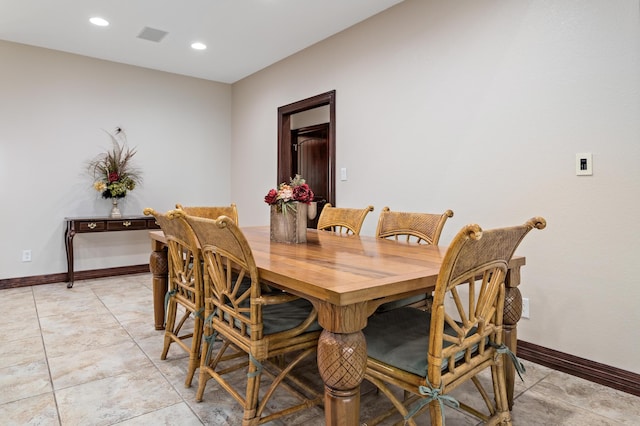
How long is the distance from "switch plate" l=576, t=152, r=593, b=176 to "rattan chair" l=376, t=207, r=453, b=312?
76cm

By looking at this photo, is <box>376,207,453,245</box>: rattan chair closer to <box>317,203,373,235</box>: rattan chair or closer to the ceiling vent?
<box>317,203,373,235</box>: rattan chair

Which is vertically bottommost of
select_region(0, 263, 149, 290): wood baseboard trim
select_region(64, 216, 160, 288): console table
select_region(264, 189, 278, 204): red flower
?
select_region(0, 263, 149, 290): wood baseboard trim

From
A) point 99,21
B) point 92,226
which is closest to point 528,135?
point 99,21

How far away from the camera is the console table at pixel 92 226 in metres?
Result: 4.12

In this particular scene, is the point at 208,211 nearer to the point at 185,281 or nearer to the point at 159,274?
the point at 159,274

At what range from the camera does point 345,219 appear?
289 centimetres

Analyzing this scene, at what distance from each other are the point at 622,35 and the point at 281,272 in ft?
7.18

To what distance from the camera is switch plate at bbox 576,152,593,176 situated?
2162 millimetres

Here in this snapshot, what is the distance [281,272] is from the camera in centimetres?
139

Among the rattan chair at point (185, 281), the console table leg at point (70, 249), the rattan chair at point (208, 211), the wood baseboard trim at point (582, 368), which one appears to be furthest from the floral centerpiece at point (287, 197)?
the console table leg at point (70, 249)

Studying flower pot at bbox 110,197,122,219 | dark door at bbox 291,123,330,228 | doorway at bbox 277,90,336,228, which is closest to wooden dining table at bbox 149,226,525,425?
doorway at bbox 277,90,336,228

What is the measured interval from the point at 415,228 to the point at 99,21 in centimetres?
339

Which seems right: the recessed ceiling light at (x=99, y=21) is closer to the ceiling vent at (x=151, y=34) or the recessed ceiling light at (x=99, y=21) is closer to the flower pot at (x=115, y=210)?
the ceiling vent at (x=151, y=34)

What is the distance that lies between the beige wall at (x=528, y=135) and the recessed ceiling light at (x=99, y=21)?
225 cm
